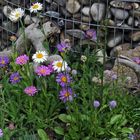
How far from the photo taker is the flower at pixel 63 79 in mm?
3988

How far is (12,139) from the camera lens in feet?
13.0

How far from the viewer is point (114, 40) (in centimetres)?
486

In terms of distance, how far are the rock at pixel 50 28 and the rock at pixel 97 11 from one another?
13.6 inches

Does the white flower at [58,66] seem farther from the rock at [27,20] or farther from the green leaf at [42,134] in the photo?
the rock at [27,20]

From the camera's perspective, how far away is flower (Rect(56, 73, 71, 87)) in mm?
3988

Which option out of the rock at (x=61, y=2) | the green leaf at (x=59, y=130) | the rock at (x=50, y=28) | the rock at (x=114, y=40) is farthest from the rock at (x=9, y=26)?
the green leaf at (x=59, y=130)

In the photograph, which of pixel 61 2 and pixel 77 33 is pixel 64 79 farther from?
pixel 61 2

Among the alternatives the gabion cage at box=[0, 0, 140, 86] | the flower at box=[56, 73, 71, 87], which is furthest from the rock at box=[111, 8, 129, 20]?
the flower at box=[56, 73, 71, 87]

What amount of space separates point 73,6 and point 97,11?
23 cm

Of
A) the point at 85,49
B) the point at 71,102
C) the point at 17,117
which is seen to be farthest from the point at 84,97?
the point at 85,49

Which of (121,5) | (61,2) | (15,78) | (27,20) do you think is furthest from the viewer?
(27,20)

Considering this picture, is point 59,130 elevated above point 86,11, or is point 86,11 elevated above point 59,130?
point 86,11

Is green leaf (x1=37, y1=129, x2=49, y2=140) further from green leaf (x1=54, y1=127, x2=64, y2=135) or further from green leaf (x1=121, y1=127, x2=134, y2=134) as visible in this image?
green leaf (x1=121, y1=127, x2=134, y2=134)

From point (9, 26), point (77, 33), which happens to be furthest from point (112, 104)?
point (9, 26)
